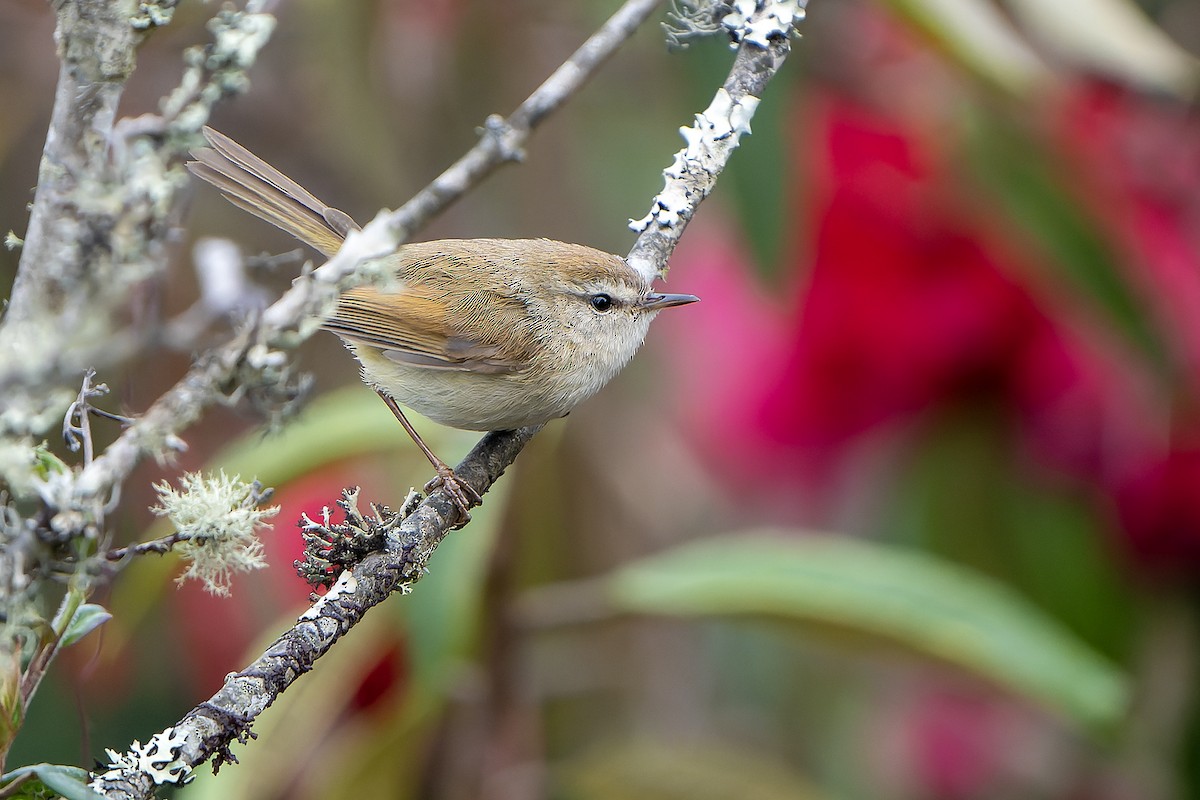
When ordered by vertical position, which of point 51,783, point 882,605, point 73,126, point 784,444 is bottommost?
point 51,783

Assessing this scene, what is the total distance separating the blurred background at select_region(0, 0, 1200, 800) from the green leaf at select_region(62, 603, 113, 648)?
112 centimetres

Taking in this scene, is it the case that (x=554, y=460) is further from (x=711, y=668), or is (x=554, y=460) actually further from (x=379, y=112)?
(x=711, y=668)

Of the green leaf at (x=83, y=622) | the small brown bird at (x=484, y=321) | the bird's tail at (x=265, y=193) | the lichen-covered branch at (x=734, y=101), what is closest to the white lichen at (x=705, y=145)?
the lichen-covered branch at (x=734, y=101)

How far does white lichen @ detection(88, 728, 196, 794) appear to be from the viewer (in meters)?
0.80

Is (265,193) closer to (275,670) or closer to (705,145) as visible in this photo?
(705,145)

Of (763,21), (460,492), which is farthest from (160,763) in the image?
(763,21)

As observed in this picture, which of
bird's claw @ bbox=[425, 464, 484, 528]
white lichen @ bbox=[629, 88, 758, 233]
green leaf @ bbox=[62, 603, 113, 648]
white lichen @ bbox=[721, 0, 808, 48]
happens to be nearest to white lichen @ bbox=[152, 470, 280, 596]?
green leaf @ bbox=[62, 603, 113, 648]

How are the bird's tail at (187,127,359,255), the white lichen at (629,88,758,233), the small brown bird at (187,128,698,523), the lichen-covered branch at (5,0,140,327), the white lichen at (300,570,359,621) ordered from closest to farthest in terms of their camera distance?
the lichen-covered branch at (5,0,140,327), the white lichen at (300,570,359,621), the white lichen at (629,88,758,233), the bird's tail at (187,127,359,255), the small brown bird at (187,128,698,523)

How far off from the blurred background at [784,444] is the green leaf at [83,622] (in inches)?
44.2

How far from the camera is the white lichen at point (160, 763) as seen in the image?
2.63 feet

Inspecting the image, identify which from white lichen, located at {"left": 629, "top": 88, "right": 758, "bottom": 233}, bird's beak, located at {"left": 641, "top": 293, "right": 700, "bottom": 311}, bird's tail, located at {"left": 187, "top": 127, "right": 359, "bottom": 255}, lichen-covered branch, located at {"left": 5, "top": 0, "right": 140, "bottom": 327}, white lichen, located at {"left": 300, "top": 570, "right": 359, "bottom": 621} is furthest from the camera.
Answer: bird's beak, located at {"left": 641, "top": 293, "right": 700, "bottom": 311}

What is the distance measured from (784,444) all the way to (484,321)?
111cm

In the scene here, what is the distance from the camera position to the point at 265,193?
5.76 feet

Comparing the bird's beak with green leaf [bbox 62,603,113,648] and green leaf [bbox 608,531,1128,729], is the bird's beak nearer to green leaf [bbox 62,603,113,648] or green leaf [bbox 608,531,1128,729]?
green leaf [bbox 608,531,1128,729]
